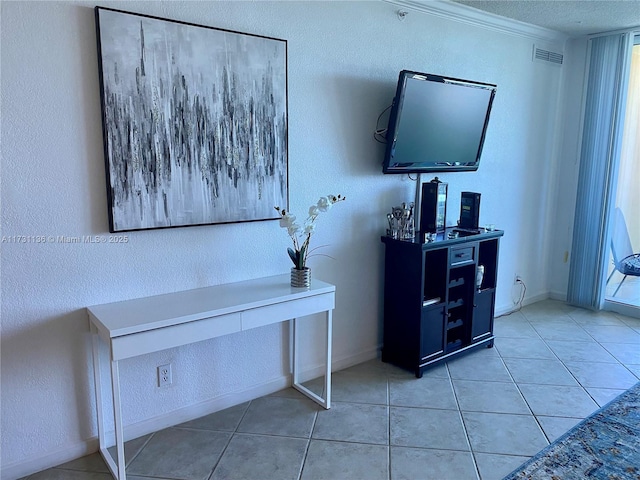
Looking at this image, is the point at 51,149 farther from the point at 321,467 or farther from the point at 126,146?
the point at 321,467

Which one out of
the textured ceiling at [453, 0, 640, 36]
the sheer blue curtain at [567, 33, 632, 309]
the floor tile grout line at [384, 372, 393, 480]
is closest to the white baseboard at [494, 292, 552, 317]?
the sheer blue curtain at [567, 33, 632, 309]

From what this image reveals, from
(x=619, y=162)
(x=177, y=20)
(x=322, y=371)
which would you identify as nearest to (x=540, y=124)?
(x=619, y=162)

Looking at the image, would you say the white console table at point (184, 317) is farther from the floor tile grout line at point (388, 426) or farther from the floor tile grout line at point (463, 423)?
the floor tile grout line at point (463, 423)

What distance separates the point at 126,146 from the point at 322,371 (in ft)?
5.80

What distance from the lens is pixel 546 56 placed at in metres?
4.02

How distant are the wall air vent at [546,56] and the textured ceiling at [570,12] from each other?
18cm

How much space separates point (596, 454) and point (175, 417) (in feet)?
6.23

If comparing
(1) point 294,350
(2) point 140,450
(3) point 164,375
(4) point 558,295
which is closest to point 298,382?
(1) point 294,350

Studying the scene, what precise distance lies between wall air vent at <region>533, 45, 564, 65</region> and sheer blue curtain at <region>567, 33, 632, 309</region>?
265mm

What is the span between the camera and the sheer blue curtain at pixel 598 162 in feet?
13.0

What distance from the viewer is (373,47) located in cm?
289

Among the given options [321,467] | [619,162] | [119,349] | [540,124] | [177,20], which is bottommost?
[321,467]

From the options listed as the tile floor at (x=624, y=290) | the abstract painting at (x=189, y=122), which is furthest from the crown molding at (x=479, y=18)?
the tile floor at (x=624, y=290)

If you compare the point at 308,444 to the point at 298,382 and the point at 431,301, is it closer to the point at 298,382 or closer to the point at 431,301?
the point at 298,382
